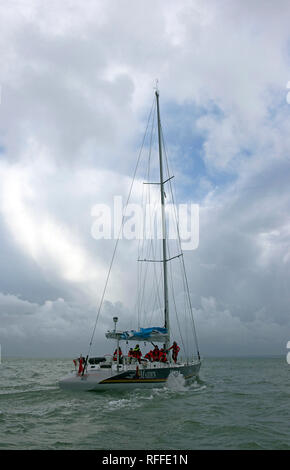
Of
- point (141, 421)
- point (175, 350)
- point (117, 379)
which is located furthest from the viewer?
point (175, 350)

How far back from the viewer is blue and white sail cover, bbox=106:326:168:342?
27.7m

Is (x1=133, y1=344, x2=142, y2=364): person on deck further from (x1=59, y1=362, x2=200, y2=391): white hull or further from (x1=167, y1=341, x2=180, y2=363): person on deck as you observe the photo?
(x1=167, y1=341, x2=180, y2=363): person on deck

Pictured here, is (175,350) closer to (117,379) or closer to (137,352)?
(137,352)

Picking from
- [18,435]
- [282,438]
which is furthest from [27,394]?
[282,438]

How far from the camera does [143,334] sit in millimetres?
28250

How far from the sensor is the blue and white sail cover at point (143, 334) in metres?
27.7

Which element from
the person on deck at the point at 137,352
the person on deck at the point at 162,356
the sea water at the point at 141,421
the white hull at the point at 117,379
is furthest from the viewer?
the person on deck at the point at 162,356

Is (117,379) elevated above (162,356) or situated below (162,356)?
below

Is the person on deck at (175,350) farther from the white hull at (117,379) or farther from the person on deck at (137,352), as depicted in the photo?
the white hull at (117,379)

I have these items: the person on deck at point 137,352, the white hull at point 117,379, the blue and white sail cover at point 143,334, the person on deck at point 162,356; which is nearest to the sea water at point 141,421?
the white hull at point 117,379

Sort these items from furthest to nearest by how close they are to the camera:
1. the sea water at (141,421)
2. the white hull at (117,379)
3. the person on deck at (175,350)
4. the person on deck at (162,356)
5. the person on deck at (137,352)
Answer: the person on deck at (175,350)
the person on deck at (162,356)
the person on deck at (137,352)
the white hull at (117,379)
the sea water at (141,421)

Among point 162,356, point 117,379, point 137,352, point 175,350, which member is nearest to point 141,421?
point 117,379

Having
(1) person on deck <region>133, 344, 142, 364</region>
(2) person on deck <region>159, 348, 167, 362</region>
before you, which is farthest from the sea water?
(2) person on deck <region>159, 348, 167, 362</region>
